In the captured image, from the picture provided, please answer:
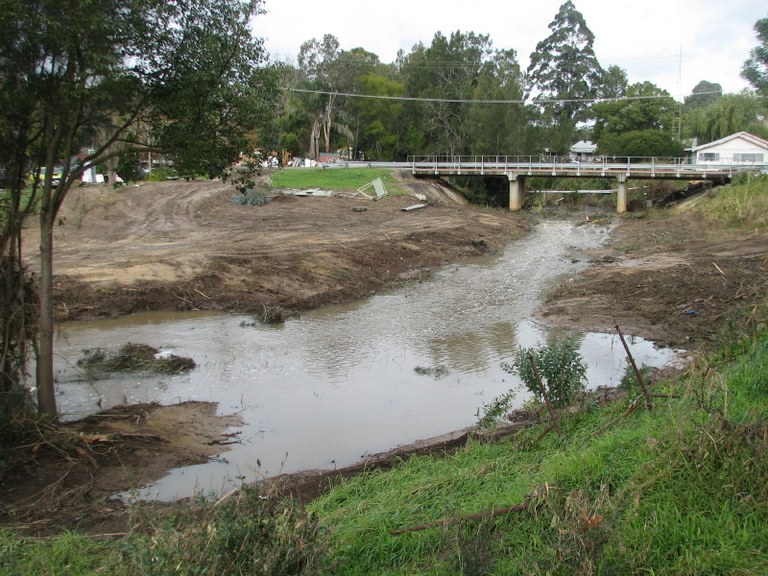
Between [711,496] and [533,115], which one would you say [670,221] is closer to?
[533,115]

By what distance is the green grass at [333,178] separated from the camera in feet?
139

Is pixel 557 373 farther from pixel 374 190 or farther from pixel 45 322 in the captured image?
pixel 374 190

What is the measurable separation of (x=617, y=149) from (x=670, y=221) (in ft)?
76.0

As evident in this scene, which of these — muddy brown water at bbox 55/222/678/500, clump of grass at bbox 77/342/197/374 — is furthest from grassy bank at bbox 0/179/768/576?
clump of grass at bbox 77/342/197/374

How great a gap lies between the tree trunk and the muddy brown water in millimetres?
987

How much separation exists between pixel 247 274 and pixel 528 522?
1639 cm

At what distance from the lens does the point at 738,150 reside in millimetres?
53312

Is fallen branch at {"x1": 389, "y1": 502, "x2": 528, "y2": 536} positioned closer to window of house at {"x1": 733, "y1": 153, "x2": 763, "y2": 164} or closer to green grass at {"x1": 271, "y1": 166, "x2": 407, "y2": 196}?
green grass at {"x1": 271, "y1": 166, "x2": 407, "y2": 196}

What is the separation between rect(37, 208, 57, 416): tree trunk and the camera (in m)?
9.26

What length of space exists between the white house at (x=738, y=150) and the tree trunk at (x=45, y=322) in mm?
52882

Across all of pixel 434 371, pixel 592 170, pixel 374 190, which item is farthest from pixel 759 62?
pixel 434 371

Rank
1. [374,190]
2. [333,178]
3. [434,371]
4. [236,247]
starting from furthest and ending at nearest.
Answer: [333,178] → [374,190] → [236,247] → [434,371]

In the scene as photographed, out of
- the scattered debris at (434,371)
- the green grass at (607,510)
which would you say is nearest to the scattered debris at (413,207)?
the scattered debris at (434,371)

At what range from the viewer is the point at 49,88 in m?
8.84
